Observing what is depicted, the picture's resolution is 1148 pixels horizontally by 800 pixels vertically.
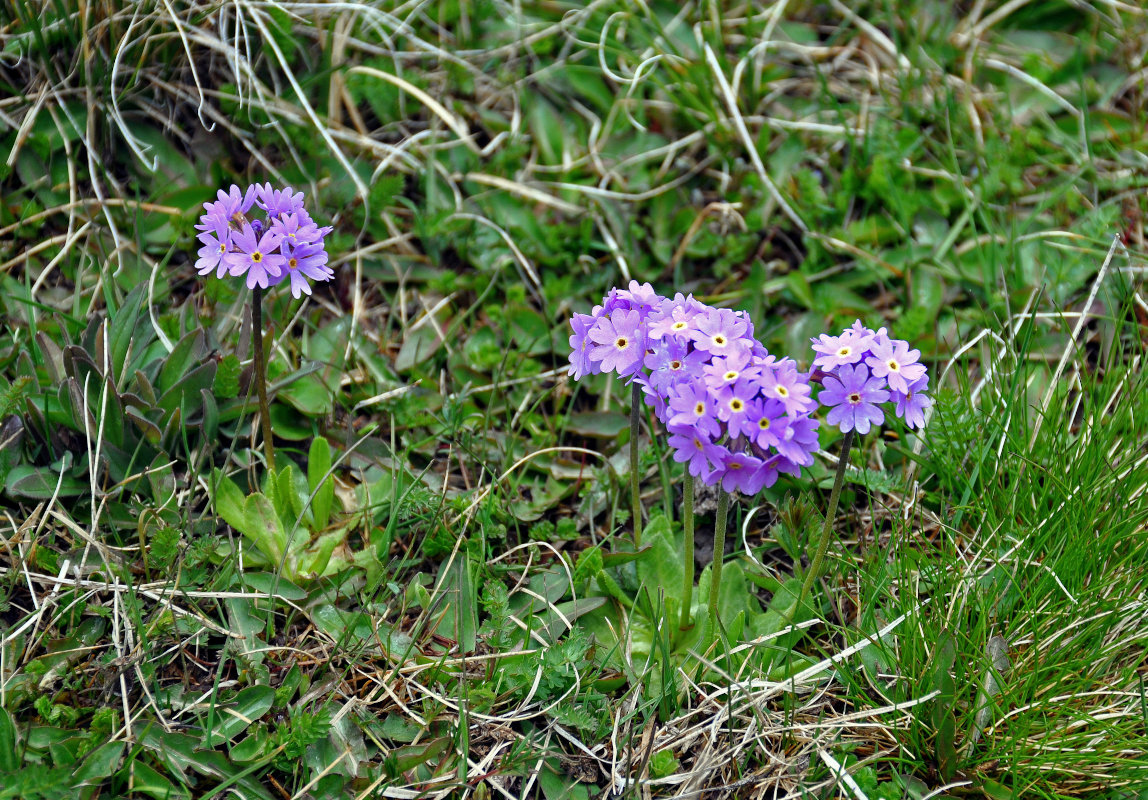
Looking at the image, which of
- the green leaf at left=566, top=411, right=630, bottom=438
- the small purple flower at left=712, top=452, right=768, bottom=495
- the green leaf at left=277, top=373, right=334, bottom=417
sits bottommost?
the green leaf at left=566, top=411, right=630, bottom=438

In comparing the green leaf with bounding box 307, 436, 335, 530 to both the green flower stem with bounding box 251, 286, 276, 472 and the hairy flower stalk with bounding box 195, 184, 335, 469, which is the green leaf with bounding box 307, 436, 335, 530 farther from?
the hairy flower stalk with bounding box 195, 184, 335, 469

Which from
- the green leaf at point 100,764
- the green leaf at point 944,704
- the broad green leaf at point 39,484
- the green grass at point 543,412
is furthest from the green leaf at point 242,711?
the green leaf at point 944,704

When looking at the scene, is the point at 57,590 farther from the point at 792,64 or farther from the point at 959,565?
the point at 792,64

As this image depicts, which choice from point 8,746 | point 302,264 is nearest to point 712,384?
Answer: point 302,264

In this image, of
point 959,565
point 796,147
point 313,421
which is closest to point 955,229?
point 796,147

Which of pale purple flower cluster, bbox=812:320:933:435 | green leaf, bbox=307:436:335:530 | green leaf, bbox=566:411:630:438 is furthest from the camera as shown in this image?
green leaf, bbox=566:411:630:438

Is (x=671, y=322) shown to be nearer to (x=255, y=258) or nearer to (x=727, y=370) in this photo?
(x=727, y=370)

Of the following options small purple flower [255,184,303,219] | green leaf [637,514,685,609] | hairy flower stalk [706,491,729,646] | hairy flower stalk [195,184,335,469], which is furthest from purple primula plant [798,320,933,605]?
small purple flower [255,184,303,219]
